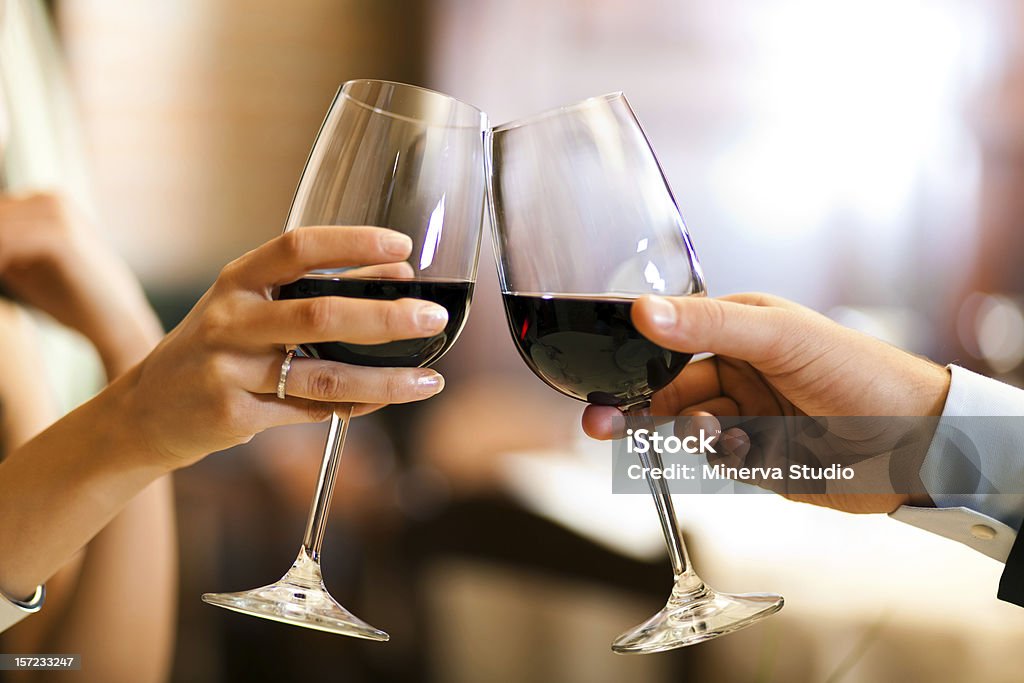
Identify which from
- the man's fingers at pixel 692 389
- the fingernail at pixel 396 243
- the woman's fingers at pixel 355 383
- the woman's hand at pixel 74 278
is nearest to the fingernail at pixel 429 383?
the woman's fingers at pixel 355 383

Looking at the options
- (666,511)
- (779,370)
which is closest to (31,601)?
(666,511)

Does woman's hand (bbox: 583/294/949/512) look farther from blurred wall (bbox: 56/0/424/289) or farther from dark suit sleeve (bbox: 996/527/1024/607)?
blurred wall (bbox: 56/0/424/289)

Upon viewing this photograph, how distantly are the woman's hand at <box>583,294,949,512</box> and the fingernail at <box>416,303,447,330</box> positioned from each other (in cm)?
13

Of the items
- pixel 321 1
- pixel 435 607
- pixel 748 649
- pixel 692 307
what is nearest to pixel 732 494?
pixel 748 649

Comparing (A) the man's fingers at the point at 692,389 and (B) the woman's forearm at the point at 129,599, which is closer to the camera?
(A) the man's fingers at the point at 692,389

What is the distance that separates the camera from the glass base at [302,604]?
636 millimetres

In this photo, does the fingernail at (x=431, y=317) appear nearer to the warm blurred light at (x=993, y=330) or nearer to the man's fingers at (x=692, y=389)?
the man's fingers at (x=692, y=389)

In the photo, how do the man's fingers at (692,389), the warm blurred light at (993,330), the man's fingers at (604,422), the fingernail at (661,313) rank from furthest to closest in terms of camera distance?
the warm blurred light at (993,330)
the man's fingers at (692,389)
the man's fingers at (604,422)
the fingernail at (661,313)

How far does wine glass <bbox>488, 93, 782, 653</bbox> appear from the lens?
642 millimetres

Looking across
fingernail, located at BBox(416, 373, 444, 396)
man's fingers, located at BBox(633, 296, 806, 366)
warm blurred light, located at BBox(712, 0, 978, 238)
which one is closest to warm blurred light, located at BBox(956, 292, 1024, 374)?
warm blurred light, located at BBox(712, 0, 978, 238)

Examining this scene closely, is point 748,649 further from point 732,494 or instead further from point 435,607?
point 435,607

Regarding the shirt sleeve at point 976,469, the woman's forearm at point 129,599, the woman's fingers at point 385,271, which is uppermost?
the woman's fingers at point 385,271

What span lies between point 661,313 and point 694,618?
22 cm

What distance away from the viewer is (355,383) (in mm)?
668
